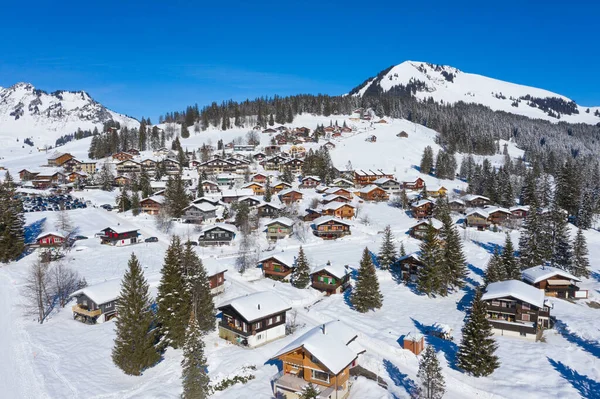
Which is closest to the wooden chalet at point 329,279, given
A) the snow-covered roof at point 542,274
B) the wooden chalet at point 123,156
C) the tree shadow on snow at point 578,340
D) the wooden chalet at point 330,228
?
the wooden chalet at point 330,228

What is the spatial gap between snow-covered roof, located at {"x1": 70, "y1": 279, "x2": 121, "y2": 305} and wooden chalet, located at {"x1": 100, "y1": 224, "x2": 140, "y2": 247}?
2031cm

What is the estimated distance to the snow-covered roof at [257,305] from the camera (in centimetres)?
3072

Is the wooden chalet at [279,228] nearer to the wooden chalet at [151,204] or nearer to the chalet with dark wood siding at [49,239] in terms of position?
the wooden chalet at [151,204]

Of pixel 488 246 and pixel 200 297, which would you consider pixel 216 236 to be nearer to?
pixel 200 297

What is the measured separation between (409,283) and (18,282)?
44696mm

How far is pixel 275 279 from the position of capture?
1850 inches

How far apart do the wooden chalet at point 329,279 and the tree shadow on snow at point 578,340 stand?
810 inches

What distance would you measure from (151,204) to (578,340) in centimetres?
6552

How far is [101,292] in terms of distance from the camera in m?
35.5

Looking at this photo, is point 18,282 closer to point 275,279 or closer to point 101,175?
point 275,279

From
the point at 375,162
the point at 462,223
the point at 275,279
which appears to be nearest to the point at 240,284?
the point at 275,279

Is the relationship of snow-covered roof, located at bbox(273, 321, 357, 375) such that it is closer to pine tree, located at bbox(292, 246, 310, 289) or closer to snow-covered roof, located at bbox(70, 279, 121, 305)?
pine tree, located at bbox(292, 246, 310, 289)

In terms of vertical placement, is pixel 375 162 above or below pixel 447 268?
above

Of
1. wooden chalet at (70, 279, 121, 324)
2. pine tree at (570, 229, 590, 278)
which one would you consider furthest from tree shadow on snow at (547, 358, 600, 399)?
wooden chalet at (70, 279, 121, 324)
